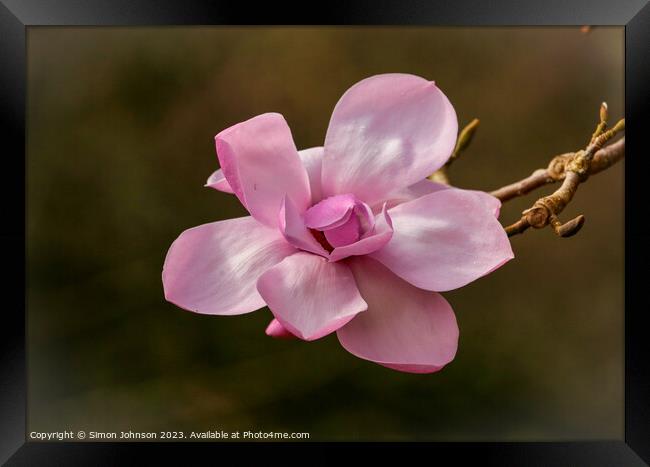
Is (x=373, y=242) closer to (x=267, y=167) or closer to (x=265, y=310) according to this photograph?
(x=267, y=167)

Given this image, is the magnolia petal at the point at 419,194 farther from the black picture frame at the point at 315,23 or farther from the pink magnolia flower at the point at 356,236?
the black picture frame at the point at 315,23

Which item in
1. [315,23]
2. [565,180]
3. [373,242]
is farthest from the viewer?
[315,23]

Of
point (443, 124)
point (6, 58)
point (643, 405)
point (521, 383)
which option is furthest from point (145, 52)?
point (643, 405)

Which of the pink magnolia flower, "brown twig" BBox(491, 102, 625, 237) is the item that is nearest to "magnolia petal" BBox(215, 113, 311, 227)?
the pink magnolia flower

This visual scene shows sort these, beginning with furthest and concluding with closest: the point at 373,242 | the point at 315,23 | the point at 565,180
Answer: the point at 315,23 < the point at 565,180 < the point at 373,242

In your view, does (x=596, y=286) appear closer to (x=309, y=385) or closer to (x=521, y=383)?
(x=521, y=383)

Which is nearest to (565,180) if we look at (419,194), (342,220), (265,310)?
(419,194)

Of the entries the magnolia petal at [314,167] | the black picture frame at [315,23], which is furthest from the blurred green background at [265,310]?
the magnolia petal at [314,167]
